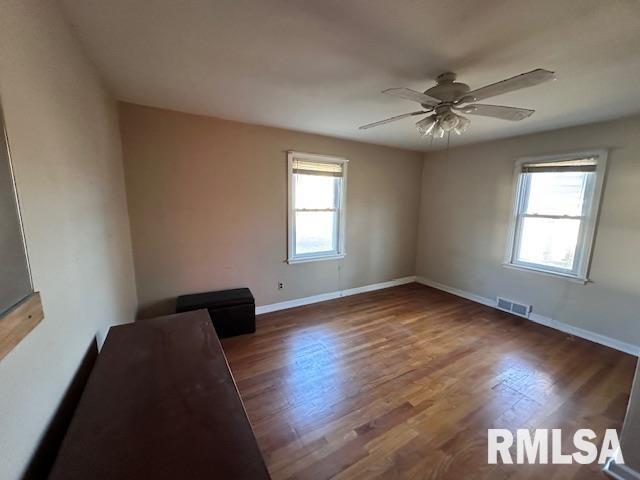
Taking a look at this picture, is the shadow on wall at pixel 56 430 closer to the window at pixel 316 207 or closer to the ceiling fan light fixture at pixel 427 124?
the window at pixel 316 207

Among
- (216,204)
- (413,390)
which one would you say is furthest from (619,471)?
(216,204)

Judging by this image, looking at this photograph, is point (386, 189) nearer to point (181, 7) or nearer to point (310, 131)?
point (310, 131)

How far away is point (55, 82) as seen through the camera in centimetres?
118

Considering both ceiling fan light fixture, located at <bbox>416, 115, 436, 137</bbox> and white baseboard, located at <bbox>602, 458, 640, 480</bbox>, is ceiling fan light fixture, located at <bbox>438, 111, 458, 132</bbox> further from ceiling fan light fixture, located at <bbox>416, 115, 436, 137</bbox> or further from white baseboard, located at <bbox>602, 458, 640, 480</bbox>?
white baseboard, located at <bbox>602, 458, 640, 480</bbox>

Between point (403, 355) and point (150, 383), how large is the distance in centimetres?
224

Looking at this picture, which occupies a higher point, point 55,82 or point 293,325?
point 55,82

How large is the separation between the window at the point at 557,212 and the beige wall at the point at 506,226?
10cm

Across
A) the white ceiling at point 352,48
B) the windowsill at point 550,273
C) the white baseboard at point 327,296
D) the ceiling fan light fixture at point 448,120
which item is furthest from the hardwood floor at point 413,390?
the white ceiling at point 352,48

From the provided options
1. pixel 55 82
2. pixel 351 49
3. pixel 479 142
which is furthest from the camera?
pixel 479 142

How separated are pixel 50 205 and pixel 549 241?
15.2ft

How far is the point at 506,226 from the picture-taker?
12.0 ft

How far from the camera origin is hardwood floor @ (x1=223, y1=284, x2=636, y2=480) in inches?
61.3

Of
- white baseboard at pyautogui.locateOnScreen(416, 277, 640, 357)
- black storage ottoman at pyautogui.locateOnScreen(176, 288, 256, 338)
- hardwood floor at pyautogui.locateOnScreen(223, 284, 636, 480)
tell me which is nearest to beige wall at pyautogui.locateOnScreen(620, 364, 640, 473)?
hardwood floor at pyautogui.locateOnScreen(223, 284, 636, 480)

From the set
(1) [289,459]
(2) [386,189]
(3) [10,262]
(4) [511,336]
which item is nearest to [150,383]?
(3) [10,262]
